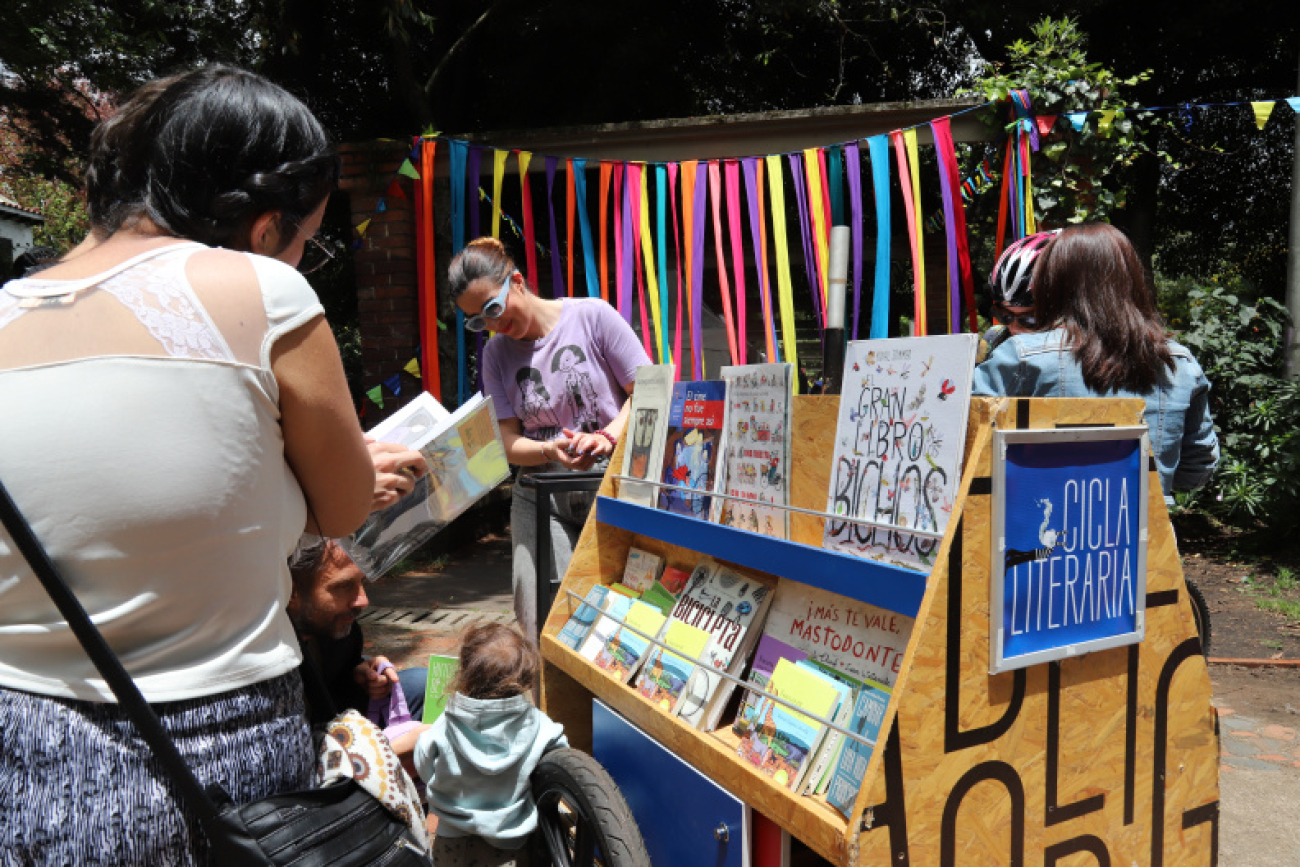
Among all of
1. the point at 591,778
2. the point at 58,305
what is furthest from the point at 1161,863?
the point at 58,305

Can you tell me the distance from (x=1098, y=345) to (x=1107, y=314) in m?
0.07


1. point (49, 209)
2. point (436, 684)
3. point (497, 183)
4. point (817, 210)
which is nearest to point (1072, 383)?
point (436, 684)

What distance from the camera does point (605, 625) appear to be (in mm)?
2100

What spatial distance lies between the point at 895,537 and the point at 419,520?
91 centimetres

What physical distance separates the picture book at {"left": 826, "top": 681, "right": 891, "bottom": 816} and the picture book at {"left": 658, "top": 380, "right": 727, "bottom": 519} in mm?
620

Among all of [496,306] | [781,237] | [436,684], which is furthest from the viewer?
[781,237]

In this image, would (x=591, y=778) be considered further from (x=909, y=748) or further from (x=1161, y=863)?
(x=1161, y=863)

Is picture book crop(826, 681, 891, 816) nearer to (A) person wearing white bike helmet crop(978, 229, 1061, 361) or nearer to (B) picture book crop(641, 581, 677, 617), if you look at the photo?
(B) picture book crop(641, 581, 677, 617)

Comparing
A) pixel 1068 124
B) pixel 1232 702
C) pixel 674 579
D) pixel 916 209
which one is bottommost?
pixel 1232 702

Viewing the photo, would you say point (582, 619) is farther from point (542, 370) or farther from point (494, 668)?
point (542, 370)

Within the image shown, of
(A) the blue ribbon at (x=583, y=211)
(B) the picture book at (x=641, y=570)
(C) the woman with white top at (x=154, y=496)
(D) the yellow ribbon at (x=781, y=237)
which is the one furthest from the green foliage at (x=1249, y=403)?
(C) the woman with white top at (x=154, y=496)

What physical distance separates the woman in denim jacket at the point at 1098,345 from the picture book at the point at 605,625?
0.98 meters

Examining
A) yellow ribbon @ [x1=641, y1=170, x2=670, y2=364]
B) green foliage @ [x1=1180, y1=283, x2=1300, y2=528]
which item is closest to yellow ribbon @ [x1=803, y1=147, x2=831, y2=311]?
yellow ribbon @ [x1=641, y1=170, x2=670, y2=364]

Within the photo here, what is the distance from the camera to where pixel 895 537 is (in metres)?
1.44
